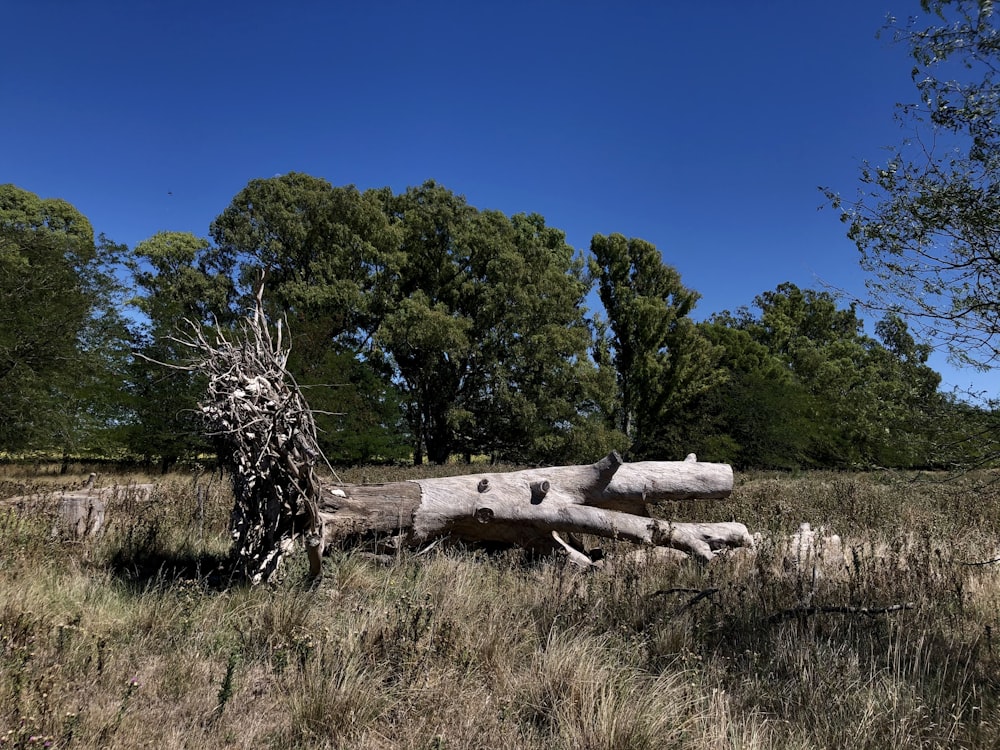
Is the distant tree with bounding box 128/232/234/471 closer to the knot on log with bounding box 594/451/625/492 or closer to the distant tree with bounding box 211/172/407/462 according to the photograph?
the distant tree with bounding box 211/172/407/462

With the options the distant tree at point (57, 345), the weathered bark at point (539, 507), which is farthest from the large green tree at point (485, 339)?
the weathered bark at point (539, 507)

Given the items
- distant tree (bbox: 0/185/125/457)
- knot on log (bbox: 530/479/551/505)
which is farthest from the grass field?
distant tree (bbox: 0/185/125/457)

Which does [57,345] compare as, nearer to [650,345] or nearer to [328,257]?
[328,257]

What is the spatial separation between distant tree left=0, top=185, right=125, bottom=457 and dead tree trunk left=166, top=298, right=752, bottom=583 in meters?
12.3

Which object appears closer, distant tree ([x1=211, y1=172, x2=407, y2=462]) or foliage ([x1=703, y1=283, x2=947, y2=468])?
foliage ([x1=703, y1=283, x2=947, y2=468])

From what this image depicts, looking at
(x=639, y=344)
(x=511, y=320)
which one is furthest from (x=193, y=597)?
(x=639, y=344)

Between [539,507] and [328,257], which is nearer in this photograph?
[539,507]

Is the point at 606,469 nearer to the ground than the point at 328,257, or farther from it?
nearer to the ground

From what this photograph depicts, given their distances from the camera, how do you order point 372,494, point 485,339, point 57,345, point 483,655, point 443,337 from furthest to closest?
Result: point 485,339, point 443,337, point 57,345, point 372,494, point 483,655

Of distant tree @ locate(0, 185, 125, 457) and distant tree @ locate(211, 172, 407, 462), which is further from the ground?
distant tree @ locate(211, 172, 407, 462)

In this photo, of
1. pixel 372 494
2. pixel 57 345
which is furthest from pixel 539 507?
pixel 57 345

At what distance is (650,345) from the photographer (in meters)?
23.9

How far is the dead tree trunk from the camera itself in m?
4.16

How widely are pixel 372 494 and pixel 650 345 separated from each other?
20.3 m
